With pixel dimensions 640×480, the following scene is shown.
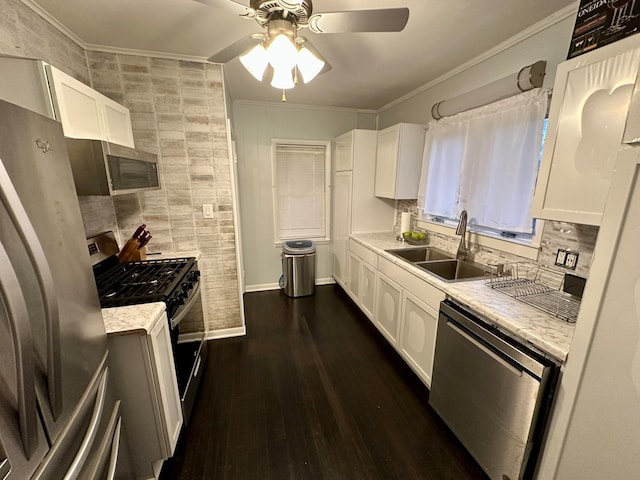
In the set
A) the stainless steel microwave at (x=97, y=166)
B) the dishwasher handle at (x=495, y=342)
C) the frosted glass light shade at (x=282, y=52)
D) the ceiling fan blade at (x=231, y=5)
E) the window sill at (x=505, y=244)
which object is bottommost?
the dishwasher handle at (x=495, y=342)

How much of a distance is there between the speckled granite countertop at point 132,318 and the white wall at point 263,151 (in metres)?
2.25

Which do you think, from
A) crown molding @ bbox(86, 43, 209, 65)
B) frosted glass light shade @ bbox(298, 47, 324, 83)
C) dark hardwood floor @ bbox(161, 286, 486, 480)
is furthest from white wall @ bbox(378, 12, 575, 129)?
dark hardwood floor @ bbox(161, 286, 486, 480)

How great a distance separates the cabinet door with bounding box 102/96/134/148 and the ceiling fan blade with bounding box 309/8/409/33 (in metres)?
1.43

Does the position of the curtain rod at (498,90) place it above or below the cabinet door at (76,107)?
above

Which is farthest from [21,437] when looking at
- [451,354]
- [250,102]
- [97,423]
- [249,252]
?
[250,102]

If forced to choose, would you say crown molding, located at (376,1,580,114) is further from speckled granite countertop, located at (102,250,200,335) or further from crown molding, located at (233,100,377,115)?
speckled granite countertop, located at (102,250,200,335)

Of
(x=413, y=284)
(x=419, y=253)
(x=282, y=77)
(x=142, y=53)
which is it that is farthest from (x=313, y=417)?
(x=142, y=53)

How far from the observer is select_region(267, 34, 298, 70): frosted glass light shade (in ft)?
3.77

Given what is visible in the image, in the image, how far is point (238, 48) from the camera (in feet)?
4.55

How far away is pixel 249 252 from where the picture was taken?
3.67 metres

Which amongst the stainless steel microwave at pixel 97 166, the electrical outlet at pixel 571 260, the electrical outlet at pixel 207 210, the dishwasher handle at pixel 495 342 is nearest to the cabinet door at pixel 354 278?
the dishwasher handle at pixel 495 342

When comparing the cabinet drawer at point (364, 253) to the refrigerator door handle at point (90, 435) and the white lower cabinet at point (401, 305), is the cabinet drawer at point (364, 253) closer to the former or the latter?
the white lower cabinet at point (401, 305)

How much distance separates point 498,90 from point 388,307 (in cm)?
188

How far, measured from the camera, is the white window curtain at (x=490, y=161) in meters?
1.75
